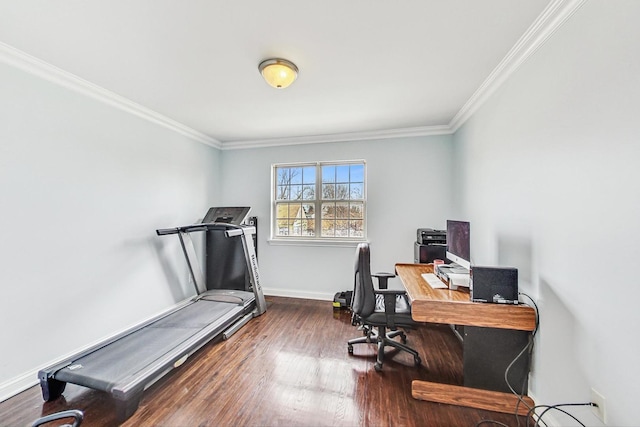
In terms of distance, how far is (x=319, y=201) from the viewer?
4.17 metres

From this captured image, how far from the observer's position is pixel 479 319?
1720mm

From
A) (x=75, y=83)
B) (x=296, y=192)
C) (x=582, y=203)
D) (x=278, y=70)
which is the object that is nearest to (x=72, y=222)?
(x=75, y=83)

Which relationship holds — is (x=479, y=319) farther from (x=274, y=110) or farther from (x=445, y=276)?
(x=274, y=110)

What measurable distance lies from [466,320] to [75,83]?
3.84m

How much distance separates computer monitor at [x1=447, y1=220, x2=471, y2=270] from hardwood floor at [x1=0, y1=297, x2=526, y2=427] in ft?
3.16

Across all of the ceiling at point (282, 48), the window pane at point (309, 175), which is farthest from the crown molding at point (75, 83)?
the window pane at point (309, 175)

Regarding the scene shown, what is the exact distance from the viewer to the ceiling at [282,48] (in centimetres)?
152

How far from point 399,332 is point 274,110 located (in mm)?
2902

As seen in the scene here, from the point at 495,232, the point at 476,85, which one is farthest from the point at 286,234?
the point at 476,85

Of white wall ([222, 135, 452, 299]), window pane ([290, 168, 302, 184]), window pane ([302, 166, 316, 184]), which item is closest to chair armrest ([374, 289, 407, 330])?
white wall ([222, 135, 452, 299])

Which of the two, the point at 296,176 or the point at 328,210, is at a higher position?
the point at 296,176

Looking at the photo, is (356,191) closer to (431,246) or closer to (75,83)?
(431,246)

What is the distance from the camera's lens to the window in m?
4.03

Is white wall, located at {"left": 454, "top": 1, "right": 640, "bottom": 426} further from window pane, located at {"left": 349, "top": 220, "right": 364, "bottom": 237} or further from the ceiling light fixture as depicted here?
window pane, located at {"left": 349, "top": 220, "right": 364, "bottom": 237}
